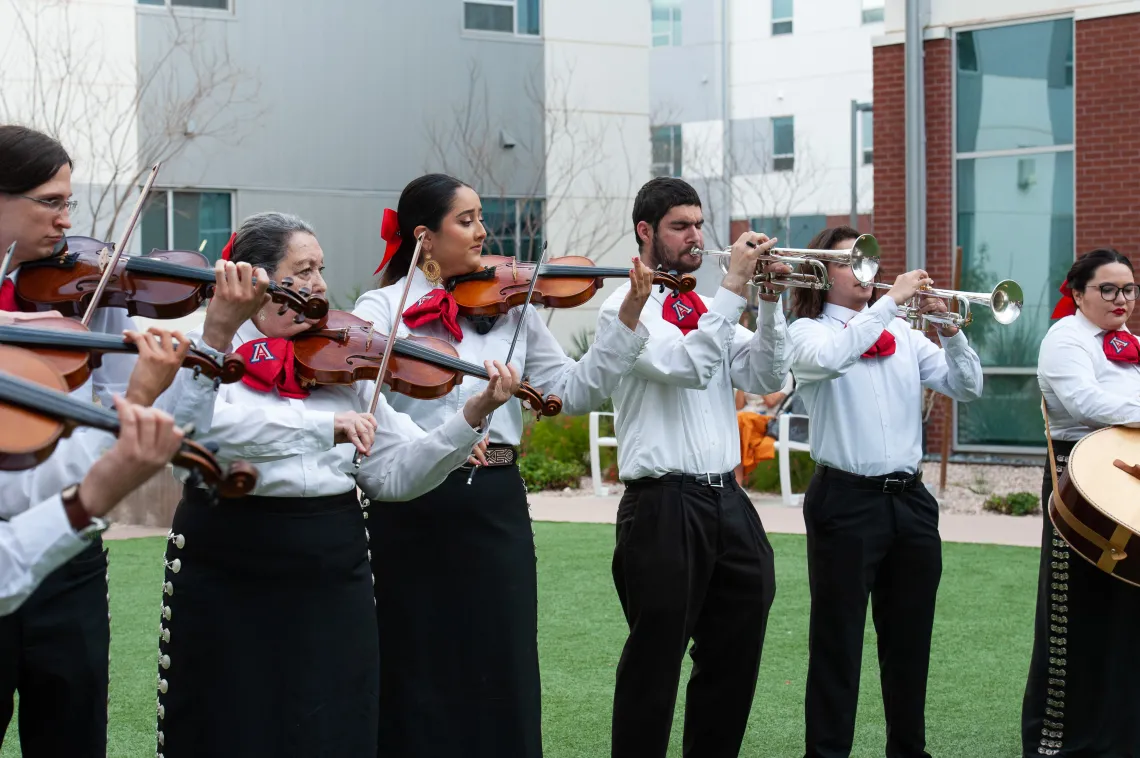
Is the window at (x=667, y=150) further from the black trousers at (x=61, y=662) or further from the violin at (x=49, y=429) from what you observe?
the violin at (x=49, y=429)

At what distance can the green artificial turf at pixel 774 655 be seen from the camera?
566 cm

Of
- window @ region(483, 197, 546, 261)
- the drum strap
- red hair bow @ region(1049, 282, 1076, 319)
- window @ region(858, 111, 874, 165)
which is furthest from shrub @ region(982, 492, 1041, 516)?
window @ region(858, 111, 874, 165)

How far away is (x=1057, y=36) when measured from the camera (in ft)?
41.8

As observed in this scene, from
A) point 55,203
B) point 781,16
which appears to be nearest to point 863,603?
point 55,203

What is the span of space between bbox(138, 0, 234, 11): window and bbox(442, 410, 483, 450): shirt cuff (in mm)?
12718

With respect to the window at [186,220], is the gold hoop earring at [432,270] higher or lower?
lower

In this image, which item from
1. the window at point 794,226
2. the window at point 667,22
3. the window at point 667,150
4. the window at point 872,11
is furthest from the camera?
the window at point 667,22

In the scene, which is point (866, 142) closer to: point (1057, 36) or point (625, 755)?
point (1057, 36)

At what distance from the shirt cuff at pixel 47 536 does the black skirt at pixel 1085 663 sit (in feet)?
12.4

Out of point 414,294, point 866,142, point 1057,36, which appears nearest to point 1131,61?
point 1057,36

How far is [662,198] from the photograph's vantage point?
4.78 m

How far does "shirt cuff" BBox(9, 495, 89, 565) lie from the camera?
2.31 m

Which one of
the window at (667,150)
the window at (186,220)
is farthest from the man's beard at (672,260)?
the window at (667,150)

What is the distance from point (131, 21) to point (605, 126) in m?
6.46
